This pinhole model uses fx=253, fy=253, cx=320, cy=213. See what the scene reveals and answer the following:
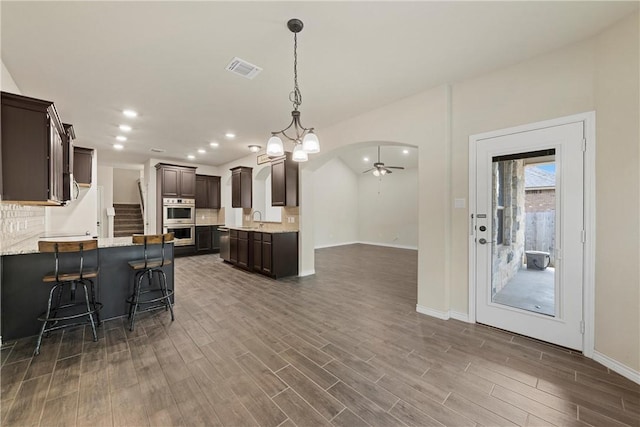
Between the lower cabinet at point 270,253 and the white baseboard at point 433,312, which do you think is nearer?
the white baseboard at point 433,312

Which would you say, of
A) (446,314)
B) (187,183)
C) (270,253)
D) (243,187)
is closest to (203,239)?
(187,183)

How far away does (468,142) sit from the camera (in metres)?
3.10

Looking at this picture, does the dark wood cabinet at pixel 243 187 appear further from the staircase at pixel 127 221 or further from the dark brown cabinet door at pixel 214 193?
the staircase at pixel 127 221

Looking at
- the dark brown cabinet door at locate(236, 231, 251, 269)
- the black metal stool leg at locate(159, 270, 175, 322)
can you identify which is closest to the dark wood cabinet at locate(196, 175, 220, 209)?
the dark brown cabinet door at locate(236, 231, 251, 269)

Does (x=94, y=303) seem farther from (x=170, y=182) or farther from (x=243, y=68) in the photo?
(x=170, y=182)

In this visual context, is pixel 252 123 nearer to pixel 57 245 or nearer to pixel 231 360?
pixel 57 245

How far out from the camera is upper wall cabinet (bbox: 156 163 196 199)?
712cm

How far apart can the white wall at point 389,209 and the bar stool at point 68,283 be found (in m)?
8.44

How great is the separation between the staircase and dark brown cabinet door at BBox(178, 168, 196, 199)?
3.56 meters

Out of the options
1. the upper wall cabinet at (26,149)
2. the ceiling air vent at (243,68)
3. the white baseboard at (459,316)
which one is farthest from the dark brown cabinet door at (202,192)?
the white baseboard at (459,316)

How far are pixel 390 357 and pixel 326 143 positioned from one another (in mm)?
3617

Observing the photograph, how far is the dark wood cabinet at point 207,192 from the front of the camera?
8.05 m

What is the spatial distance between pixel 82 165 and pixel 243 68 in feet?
15.3

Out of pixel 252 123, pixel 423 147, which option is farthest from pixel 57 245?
pixel 423 147
